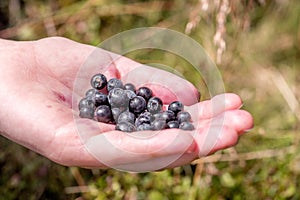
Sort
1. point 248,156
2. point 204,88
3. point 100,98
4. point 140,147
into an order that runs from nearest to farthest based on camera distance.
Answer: point 140,147 → point 100,98 → point 248,156 → point 204,88

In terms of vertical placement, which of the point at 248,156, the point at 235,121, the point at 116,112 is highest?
the point at 235,121

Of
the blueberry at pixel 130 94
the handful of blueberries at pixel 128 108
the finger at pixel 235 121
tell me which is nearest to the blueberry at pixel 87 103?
the handful of blueberries at pixel 128 108

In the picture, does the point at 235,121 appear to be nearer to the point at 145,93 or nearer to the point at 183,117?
the point at 183,117

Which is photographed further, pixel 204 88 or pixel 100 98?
pixel 204 88

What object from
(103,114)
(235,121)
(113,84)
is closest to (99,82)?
(113,84)

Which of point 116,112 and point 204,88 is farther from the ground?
point 116,112

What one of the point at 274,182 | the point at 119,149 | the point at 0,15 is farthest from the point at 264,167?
the point at 0,15

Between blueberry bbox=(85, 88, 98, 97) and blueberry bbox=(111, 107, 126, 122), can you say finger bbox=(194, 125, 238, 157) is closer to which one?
blueberry bbox=(111, 107, 126, 122)

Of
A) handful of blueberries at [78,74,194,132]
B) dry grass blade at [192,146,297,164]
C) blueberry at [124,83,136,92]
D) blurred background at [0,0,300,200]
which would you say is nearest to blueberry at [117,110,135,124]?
handful of blueberries at [78,74,194,132]

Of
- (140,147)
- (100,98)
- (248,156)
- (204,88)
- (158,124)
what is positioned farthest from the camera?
(204,88)
